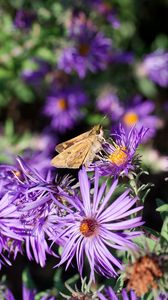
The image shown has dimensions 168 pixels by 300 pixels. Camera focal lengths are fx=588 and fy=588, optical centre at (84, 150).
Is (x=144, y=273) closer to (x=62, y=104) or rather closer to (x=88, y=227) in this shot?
(x=88, y=227)

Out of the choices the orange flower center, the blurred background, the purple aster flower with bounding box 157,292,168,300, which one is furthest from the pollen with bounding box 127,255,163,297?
the orange flower center

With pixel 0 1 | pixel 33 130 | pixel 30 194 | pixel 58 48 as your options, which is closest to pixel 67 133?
pixel 33 130

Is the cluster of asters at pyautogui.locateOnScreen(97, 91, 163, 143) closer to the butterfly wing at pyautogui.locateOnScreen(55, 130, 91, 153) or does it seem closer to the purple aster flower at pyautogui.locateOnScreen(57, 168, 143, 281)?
the butterfly wing at pyautogui.locateOnScreen(55, 130, 91, 153)

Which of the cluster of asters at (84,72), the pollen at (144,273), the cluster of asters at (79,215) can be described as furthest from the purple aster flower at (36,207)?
the cluster of asters at (84,72)

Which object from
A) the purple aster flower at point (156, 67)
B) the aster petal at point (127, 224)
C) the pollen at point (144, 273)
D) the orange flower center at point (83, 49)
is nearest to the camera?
the pollen at point (144, 273)

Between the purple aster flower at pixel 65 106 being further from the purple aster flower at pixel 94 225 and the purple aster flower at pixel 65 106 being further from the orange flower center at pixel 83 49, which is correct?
the purple aster flower at pixel 94 225
